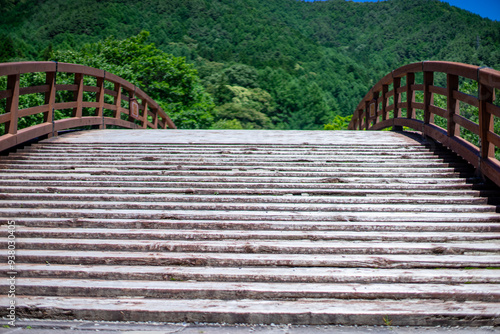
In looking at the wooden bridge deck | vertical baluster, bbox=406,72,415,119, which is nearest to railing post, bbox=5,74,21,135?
the wooden bridge deck

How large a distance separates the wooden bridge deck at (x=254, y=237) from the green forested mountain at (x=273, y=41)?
44662 millimetres

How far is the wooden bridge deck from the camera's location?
10.3 ft

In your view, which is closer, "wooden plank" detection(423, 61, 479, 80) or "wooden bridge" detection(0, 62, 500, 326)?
"wooden bridge" detection(0, 62, 500, 326)

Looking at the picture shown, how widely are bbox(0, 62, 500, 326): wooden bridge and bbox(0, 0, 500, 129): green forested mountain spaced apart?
1744 inches

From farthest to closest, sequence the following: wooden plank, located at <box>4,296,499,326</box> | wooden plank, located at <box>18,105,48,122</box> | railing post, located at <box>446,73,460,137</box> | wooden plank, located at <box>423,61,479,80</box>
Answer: wooden plank, located at <box>18,105,48,122</box>, railing post, located at <box>446,73,460,137</box>, wooden plank, located at <box>423,61,479,80</box>, wooden plank, located at <box>4,296,499,326</box>

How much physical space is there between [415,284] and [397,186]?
5.97 feet

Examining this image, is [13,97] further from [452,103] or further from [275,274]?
[452,103]

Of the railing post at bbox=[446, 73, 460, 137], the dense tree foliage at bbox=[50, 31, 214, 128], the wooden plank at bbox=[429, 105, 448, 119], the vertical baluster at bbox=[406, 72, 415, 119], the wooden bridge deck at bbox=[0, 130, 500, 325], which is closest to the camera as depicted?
the wooden bridge deck at bbox=[0, 130, 500, 325]

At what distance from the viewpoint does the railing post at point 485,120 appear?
494cm

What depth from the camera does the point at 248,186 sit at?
5.09 metres

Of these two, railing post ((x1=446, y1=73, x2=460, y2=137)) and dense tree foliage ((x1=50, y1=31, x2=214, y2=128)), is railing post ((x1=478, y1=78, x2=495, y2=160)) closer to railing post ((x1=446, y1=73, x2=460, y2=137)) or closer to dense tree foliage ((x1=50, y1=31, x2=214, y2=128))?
railing post ((x1=446, y1=73, x2=460, y2=137))

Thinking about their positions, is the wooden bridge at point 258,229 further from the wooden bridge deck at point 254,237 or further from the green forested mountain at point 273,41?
the green forested mountain at point 273,41

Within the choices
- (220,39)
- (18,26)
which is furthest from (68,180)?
(220,39)

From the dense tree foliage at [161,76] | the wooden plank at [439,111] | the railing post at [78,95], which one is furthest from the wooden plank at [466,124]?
the dense tree foliage at [161,76]
